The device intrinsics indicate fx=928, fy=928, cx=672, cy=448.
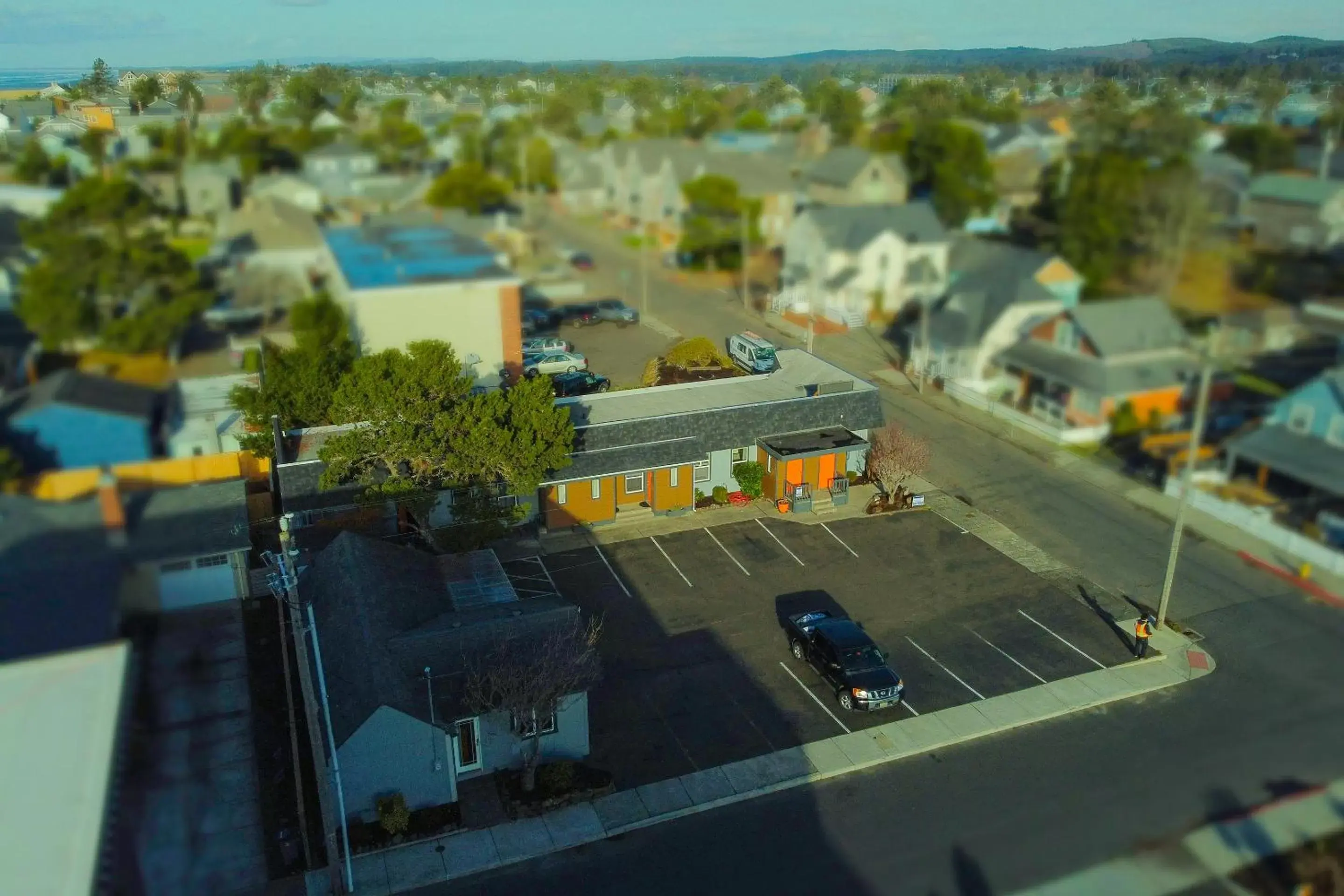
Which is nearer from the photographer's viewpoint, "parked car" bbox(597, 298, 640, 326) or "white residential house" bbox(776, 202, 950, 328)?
"white residential house" bbox(776, 202, 950, 328)

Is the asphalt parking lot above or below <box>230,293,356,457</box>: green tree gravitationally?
below

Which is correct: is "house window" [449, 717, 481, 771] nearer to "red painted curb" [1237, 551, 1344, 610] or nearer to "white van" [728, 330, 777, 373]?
"red painted curb" [1237, 551, 1344, 610]

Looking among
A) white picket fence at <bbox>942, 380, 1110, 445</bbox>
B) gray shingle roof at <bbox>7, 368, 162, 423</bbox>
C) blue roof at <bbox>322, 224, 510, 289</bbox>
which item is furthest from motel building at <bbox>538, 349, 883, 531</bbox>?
gray shingle roof at <bbox>7, 368, 162, 423</bbox>

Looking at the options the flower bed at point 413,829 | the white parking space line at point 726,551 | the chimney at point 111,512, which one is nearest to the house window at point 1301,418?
the white parking space line at point 726,551

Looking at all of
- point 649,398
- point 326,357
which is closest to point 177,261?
point 326,357

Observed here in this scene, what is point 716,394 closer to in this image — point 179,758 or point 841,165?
point 841,165

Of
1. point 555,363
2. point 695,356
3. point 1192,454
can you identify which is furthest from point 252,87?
point 695,356
